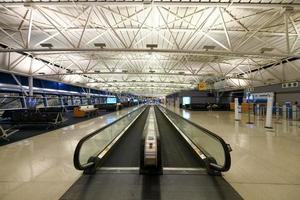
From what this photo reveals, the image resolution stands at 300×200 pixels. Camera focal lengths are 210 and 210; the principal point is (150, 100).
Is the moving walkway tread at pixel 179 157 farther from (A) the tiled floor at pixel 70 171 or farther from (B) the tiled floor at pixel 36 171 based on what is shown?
(B) the tiled floor at pixel 36 171

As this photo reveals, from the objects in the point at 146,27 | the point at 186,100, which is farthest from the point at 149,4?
the point at 186,100

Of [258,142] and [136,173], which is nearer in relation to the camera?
[136,173]

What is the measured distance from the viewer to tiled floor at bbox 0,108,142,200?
394cm

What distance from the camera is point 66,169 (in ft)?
17.1

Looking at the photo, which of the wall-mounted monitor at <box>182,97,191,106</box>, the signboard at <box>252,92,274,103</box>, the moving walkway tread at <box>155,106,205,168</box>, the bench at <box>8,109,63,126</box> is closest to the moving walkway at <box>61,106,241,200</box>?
the moving walkway tread at <box>155,106,205,168</box>

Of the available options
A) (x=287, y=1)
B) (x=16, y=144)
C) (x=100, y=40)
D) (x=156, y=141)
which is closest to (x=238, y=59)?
(x=287, y=1)

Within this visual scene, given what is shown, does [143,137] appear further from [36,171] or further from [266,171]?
[266,171]

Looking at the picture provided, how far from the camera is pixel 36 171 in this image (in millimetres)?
5055

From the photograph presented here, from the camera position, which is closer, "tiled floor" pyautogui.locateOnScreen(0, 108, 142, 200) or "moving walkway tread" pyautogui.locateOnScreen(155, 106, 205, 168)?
"tiled floor" pyautogui.locateOnScreen(0, 108, 142, 200)

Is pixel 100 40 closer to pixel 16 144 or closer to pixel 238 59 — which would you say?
pixel 16 144

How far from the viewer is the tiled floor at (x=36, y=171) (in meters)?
3.94

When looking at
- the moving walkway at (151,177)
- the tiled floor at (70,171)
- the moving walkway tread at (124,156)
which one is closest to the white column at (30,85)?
the tiled floor at (70,171)

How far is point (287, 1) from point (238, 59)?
37.4 ft

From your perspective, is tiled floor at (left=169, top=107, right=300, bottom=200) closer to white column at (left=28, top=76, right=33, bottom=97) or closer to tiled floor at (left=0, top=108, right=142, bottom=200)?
tiled floor at (left=0, top=108, right=142, bottom=200)
